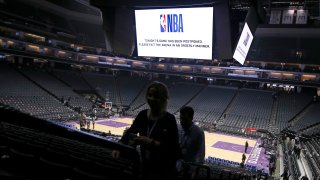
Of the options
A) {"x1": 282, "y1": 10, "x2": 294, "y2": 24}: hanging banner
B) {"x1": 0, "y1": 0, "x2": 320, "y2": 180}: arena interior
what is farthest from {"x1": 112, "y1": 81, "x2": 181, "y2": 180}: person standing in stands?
{"x1": 282, "y1": 10, "x2": 294, "y2": 24}: hanging banner

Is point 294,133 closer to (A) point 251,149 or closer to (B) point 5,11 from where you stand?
(A) point 251,149

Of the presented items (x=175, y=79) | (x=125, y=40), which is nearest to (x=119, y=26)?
(x=125, y=40)

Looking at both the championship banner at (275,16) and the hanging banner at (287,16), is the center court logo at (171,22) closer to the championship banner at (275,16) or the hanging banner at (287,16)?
the championship banner at (275,16)

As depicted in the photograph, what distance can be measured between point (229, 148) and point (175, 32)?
17828mm

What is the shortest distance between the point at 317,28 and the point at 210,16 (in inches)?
1425

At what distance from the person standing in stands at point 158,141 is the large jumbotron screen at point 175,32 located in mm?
5357

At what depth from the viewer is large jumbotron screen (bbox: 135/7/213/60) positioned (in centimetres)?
805

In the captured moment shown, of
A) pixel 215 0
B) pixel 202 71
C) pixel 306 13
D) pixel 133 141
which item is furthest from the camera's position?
pixel 202 71

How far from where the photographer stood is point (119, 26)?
31.2ft

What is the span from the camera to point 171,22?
8.47 meters

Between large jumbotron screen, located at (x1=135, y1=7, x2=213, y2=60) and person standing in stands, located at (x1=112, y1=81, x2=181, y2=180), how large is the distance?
536 cm

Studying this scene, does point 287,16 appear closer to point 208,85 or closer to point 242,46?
point 208,85

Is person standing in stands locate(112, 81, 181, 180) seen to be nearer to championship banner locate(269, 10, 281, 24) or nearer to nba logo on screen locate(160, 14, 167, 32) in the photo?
nba logo on screen locate(160, 14, 167, 32)

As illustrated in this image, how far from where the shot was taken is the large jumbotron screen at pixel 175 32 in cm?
805
